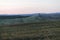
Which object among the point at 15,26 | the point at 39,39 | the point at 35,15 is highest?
the point at 35,15

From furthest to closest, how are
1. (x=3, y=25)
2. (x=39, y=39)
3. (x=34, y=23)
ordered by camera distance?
(x=34, y=23), (x=3, y=25), (x=39, y=39)

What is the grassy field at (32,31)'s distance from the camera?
382 cm

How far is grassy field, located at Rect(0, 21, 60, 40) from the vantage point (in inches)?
150

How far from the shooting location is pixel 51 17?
15.6 ft

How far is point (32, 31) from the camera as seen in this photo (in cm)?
413

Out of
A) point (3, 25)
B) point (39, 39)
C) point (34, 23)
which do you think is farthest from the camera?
point (34, 23)

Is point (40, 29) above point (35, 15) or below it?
below

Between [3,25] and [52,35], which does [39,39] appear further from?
[3,25]

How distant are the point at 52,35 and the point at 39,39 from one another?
0.48 metres

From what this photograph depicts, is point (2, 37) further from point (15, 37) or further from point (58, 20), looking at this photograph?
point (58, 20)

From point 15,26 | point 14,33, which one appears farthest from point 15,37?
point 15,26

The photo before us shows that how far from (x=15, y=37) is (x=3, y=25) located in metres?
0.63

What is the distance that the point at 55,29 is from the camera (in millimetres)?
4348

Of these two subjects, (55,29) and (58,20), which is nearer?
(55,29)
